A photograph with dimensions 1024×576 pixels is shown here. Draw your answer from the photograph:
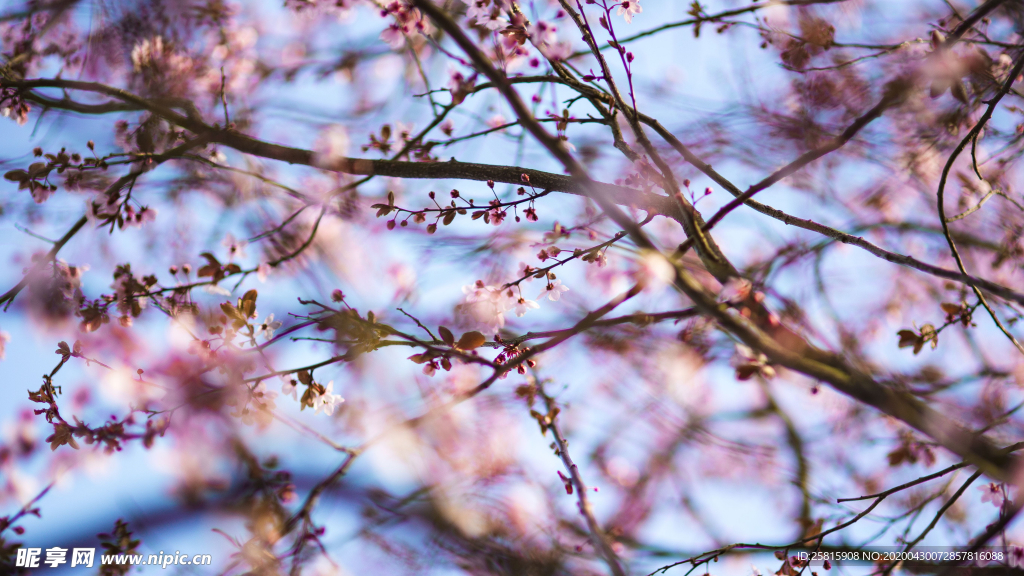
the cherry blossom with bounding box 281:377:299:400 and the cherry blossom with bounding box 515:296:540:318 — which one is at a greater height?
the cherry blossom with bounding box 515:296:540:318

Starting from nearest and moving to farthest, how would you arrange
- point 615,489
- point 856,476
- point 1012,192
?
point 1012,192 < point 856,476 < point 615,489

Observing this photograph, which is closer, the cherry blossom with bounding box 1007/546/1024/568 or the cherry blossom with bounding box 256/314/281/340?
the cherry blossom with bounding box 256/314/281/340

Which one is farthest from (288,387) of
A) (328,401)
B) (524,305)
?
(524,305)

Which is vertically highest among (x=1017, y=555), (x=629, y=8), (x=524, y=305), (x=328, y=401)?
(x=629, y=8)

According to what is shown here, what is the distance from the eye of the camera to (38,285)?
196 centimetres

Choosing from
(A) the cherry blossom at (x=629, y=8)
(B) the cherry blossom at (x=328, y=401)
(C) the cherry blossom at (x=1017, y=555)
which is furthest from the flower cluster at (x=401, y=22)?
(C) the cherry blossom at (x=1017, y=555)

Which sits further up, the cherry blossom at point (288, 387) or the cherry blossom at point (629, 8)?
the cherry blossom at point (629, 8)

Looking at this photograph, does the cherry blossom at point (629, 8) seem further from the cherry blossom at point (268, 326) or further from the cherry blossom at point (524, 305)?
the cherry blossom at point (268, 326)

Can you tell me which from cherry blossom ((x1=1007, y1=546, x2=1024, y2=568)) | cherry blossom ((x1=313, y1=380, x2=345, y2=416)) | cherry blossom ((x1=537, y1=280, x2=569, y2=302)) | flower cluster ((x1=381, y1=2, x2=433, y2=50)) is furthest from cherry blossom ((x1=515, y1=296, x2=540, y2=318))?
cherry blossom ((x1=1007, y1=546, x2=1024, y2=568))

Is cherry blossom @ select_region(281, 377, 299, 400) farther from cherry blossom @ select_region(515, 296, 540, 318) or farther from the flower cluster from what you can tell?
the flower cluster

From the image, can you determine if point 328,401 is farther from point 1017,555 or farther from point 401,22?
point 1017,555

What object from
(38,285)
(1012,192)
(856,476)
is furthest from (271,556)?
(1012,192)

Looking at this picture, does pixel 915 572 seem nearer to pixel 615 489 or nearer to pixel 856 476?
pixel 856 476

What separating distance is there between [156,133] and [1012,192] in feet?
14.5
